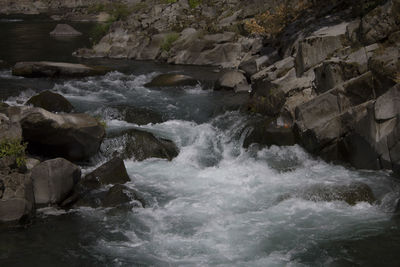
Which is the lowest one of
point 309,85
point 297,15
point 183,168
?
point 183,168

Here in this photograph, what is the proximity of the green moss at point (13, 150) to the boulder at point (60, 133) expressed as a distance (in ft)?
3.28

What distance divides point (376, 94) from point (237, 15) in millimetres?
20434

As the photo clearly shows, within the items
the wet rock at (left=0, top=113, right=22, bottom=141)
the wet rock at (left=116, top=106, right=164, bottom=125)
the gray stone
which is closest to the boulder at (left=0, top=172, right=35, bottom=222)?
the wet rock at (left=0, top=113, right=22, bottom=141)

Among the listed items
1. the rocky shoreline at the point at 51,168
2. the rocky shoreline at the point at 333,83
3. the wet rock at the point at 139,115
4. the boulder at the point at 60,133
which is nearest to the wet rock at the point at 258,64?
the rocky shoreline at the point at 333,83

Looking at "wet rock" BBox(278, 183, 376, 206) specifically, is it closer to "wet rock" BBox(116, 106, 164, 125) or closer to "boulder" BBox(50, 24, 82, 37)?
"wet rock" BBox(116, 106, 164, 125)

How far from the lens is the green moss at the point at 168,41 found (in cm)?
3378

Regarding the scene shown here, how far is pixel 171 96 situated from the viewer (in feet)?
77.0

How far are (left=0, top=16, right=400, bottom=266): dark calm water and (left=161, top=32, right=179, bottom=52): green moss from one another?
14367 millimetres

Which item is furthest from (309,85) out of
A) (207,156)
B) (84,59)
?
(84,59)

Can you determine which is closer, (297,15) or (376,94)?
(376,94)

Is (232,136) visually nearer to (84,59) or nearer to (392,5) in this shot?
(392,5)

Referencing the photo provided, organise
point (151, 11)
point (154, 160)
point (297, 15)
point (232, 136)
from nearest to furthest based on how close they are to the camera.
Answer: point (154, 160) < point (232, 136) < point (297, 15) < point (151, 11)

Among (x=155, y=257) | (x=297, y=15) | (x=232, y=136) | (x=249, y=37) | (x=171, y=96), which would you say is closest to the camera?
(x=155, y=257)

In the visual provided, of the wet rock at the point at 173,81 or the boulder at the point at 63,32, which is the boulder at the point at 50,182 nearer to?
the wet rock at the point at 173,81
